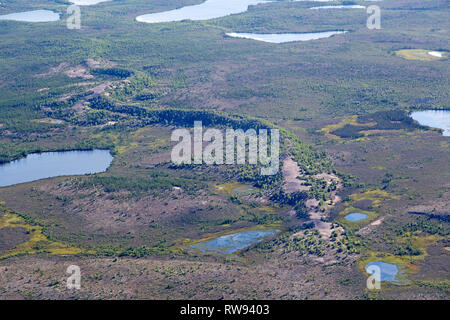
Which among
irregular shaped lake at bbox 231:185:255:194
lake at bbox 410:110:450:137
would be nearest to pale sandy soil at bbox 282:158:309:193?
irregular shaped lake at bbox 231:185:255:194

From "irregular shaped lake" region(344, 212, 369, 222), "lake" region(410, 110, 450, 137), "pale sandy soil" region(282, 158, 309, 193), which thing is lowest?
"irregular shaped lake" region(344, 212, 369, 222)

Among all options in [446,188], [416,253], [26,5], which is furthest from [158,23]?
[416,253]

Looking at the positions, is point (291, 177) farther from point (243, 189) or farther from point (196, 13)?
point (196, 13)

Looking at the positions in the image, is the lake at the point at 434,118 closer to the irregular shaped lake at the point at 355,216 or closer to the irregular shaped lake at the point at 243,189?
the irregular shaped lake at the point at 355,216

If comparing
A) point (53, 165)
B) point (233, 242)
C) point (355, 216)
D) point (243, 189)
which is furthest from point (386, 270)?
point (53, 165)

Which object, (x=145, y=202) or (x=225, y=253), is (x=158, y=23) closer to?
(x=145, y=202)

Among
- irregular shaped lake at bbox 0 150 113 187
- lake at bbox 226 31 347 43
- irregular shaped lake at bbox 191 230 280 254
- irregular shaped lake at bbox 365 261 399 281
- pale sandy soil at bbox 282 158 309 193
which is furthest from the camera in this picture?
lake at bbox 226 31 347 43

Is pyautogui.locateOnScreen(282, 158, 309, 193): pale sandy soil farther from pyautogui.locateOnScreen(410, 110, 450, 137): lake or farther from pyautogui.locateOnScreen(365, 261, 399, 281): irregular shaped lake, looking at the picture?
pyautogui.locateOnScreen(410, 110, 450, 137): lake
